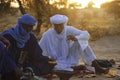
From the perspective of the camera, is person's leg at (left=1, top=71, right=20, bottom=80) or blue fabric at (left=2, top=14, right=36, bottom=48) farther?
blue fabric at (left=2, top=14, right=36, bottom=48)

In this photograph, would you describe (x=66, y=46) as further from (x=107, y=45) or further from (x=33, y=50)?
(x=107, y=45)

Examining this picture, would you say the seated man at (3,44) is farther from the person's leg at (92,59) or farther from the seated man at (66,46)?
the person's leg at (92,59)

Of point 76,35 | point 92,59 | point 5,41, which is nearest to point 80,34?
point 76,35

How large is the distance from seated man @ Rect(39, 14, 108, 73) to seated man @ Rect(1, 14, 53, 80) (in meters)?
1.07

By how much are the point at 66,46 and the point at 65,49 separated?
0.25 feet

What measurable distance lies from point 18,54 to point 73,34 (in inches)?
87.4

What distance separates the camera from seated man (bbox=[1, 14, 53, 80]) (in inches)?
262

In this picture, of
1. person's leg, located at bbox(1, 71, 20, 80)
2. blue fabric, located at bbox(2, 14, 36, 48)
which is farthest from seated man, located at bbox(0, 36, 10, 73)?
blue fabric, located at bbox(2, 14, 36, 48)

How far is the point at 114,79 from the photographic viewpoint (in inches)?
347

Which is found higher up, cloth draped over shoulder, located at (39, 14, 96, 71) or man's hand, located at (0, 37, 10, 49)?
man's hand, located at (0, 37, 10, 49)

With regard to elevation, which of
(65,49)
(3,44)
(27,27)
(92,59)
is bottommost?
(92,59)

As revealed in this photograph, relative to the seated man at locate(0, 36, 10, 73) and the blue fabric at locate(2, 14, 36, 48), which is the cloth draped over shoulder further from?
the seated man at locate(0, 36, 10, 73)

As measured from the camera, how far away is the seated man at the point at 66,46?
9.02 m

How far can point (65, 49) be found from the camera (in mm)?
9234
